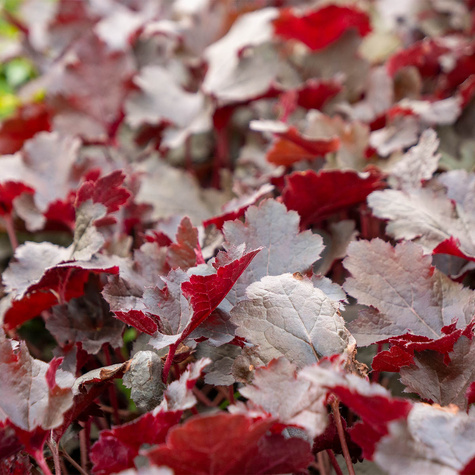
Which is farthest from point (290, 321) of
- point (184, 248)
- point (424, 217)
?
point (424, 217)

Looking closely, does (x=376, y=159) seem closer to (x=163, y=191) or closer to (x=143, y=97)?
(x=163, y=191)

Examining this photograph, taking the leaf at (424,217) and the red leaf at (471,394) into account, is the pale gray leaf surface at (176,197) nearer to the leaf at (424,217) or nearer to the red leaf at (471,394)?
the leaf at (424,217)

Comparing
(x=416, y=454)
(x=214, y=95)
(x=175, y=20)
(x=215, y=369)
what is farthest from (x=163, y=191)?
(x=175, y=20)

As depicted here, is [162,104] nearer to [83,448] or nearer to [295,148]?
[295,148]

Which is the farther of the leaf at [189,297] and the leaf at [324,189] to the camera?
the leaf at [324,189]

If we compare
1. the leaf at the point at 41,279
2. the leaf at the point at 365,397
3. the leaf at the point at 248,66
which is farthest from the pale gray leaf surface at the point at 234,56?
the leaf at the point at 365,397

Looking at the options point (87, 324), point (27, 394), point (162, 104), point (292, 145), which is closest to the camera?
point (27, 394)

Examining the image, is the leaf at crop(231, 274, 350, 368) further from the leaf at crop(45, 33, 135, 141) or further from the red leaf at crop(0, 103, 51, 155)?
the red leaf at crop(0, 103, 51, 155)
